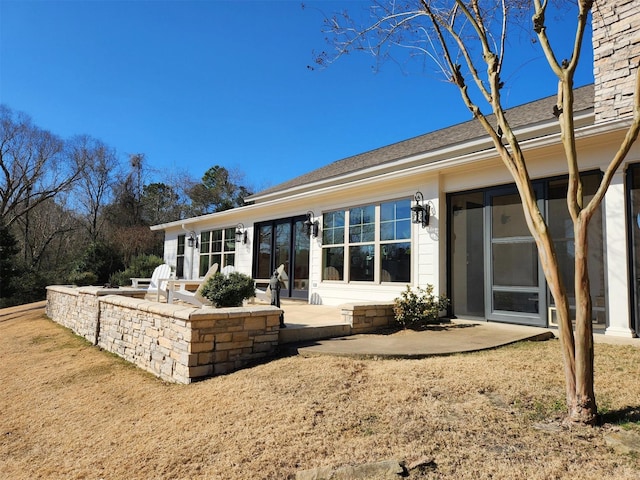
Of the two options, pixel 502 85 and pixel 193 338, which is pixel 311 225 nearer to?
pixel 193 338

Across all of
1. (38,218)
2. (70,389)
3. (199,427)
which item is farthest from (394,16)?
(38,218)

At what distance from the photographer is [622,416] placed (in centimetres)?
282

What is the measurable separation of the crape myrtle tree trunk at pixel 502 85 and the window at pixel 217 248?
896 cm

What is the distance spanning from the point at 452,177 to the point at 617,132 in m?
2.48

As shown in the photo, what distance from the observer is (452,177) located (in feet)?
23.0

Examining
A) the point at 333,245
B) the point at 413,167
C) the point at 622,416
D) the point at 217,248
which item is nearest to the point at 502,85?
the point at 622,416

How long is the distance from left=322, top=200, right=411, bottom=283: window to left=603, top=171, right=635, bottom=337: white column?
10.2 ft

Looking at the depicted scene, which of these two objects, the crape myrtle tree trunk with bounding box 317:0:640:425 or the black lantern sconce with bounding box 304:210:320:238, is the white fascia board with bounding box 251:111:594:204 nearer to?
the black lantern sconce with bounding box 304:210:320:238

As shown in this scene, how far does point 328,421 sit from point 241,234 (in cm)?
957

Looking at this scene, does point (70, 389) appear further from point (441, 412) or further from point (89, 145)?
point (89, 145)

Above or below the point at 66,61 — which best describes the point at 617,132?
below

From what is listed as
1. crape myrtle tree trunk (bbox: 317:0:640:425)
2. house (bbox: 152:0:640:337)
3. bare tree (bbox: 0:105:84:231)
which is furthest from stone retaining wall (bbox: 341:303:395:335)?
bare tree (bbox: 0:105:84:231)

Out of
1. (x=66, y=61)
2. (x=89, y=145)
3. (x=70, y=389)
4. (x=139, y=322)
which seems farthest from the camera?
(x=89, y=145)

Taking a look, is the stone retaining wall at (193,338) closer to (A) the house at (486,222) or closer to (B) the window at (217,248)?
(A) the house at (486,222)
